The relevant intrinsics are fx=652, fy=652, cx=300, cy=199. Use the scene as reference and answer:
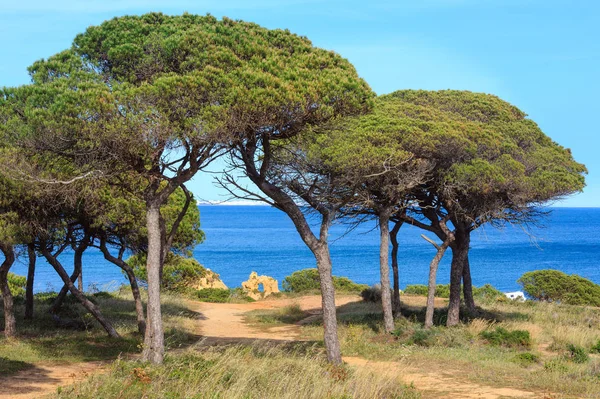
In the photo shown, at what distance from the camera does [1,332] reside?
16891 millimetres

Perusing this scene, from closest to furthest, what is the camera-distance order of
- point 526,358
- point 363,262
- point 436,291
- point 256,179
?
point 256,179, point 526,358, point 436,291, point 363,262

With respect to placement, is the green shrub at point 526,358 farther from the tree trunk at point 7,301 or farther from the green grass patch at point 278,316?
the tree trunk at point 7,301

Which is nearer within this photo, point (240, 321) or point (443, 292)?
point (240, 321)

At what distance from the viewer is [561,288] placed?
36469 millimetres

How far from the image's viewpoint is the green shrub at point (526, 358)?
15.4 meters

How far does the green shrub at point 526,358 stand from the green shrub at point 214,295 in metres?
18.7

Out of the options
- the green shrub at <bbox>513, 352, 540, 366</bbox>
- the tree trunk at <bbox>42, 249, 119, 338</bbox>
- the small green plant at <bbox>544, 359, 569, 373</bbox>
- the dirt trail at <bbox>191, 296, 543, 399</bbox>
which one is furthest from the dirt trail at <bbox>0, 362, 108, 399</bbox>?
the green shrub at <bbox>513, 352, 540, 366</bbox>


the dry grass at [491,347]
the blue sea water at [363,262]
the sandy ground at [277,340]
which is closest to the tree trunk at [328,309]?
the sandy ground at [277,340]

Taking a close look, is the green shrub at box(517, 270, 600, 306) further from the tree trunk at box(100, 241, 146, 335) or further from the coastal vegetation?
the tree trunk at box(100, 241, 146, 335)

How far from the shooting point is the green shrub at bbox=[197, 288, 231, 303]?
105ft

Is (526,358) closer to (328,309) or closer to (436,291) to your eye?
(328,309)

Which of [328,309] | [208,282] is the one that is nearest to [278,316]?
[208,282]

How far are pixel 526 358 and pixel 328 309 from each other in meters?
5.72

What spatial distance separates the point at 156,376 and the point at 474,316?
14984 mm
